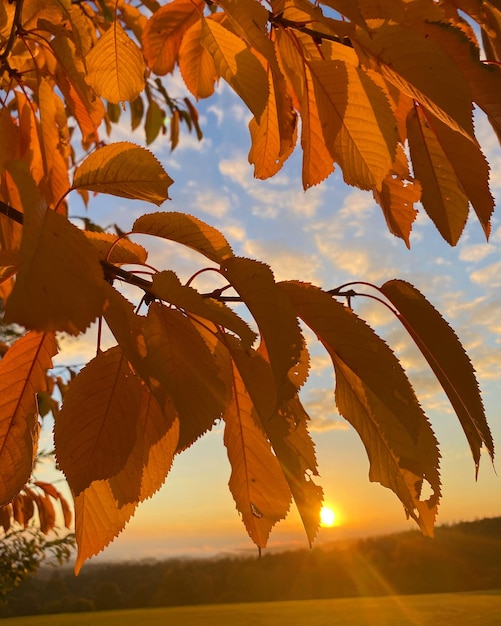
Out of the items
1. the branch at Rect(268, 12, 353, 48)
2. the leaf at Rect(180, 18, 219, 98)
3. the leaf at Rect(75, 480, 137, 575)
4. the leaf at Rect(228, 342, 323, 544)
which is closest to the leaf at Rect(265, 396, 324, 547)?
the leaf at Rect(228, 342, 323, 544)

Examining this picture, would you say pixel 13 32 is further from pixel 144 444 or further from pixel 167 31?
pixel 144 444

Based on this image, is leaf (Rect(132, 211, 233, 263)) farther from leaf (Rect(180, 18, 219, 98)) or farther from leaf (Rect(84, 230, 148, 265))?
leaf (Rect(180, 18, 219, 98))

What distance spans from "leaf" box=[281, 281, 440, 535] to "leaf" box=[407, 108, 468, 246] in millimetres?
136

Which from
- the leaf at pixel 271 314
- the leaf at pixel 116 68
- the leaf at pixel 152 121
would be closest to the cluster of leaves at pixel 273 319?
the leaf at pixel 271 314

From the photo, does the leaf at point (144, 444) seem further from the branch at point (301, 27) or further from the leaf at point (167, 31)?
the leaf at point (167, 31)

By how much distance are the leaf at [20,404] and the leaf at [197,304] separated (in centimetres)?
10

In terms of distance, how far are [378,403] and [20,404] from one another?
20 centimetres

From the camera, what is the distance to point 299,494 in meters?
0.36

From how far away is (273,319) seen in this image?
10.6 inches

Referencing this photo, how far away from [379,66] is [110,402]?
236 millimetres

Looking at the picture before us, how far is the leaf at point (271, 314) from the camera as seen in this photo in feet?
0.85

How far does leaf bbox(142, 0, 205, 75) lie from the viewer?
0.55 metres

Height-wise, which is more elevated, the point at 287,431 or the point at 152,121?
the point at 152,121

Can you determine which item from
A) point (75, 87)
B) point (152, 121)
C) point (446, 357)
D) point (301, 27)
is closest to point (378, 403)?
point (446, 357)
